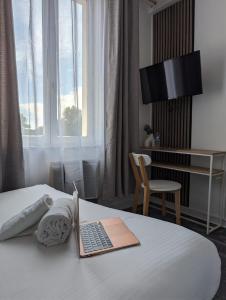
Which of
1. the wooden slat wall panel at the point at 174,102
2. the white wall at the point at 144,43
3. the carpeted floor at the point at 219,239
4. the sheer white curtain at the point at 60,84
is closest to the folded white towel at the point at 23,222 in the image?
the sheer white curtain at the point at 60,84

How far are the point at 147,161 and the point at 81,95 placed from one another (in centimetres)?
101

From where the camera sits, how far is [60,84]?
2.16 meters

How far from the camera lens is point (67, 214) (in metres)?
0.96

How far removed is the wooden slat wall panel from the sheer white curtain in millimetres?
876

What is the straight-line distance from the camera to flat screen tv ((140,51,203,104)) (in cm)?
224

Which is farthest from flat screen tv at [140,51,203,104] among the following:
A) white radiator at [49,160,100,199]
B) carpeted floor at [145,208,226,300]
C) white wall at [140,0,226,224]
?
carpeted floor at [145,208,226,300]

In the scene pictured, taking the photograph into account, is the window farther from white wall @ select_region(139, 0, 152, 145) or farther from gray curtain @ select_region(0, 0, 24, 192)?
white wall @ select_region(139, 0, 152, 145)

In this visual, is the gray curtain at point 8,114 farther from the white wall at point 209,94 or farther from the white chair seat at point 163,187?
the white wall at point 209,94

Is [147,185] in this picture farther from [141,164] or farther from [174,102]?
[174,102]

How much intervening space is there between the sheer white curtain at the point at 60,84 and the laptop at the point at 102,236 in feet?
4.02

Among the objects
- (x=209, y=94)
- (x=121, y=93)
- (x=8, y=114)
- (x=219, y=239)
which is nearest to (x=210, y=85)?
(x=209, y=94)

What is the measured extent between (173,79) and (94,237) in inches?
79.5

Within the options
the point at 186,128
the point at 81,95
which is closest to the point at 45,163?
the point at 81,95

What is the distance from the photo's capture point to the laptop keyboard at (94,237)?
0.88m
